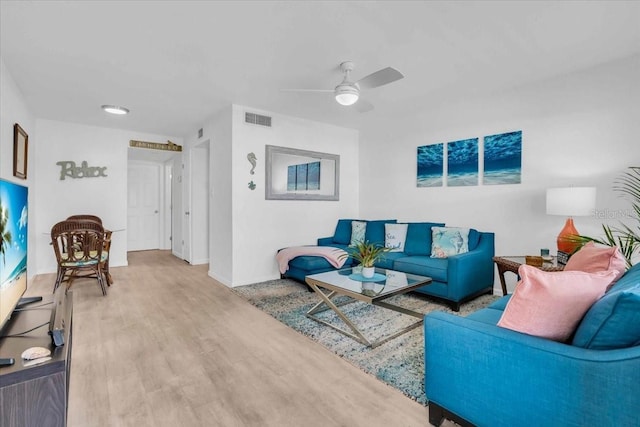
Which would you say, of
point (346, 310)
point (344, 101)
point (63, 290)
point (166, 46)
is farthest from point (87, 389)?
point (344, 101)

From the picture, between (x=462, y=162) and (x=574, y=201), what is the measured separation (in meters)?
1.50

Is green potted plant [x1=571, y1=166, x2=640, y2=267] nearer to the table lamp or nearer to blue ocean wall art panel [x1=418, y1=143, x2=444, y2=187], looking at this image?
the table lamp

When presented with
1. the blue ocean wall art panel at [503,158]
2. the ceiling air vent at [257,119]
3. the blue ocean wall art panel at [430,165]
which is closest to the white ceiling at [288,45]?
the ceiling air vent at [257,119]

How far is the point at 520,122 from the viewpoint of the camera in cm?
361

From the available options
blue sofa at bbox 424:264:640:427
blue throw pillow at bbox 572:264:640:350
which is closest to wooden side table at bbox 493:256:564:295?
blue sofa at bbox 424:264:640:427

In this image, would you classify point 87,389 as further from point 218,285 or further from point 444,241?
point 444,241

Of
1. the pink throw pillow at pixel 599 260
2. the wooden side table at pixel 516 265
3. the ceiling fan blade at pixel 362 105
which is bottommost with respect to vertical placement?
the wooden side table at pixel 516 265

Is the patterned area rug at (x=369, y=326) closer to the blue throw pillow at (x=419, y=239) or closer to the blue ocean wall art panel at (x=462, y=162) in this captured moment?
the blue throw pillow at (x=419, y=239)

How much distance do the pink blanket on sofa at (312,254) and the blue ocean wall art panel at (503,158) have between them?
80.4 inches

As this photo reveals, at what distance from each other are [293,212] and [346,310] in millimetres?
2009

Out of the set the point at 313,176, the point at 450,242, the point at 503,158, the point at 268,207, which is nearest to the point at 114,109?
the point at 268,207

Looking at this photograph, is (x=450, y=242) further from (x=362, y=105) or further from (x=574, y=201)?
(x=362, y=105)

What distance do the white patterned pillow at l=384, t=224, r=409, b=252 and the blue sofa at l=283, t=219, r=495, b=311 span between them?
2.8 inches

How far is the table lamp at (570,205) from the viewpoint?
2.77 m
